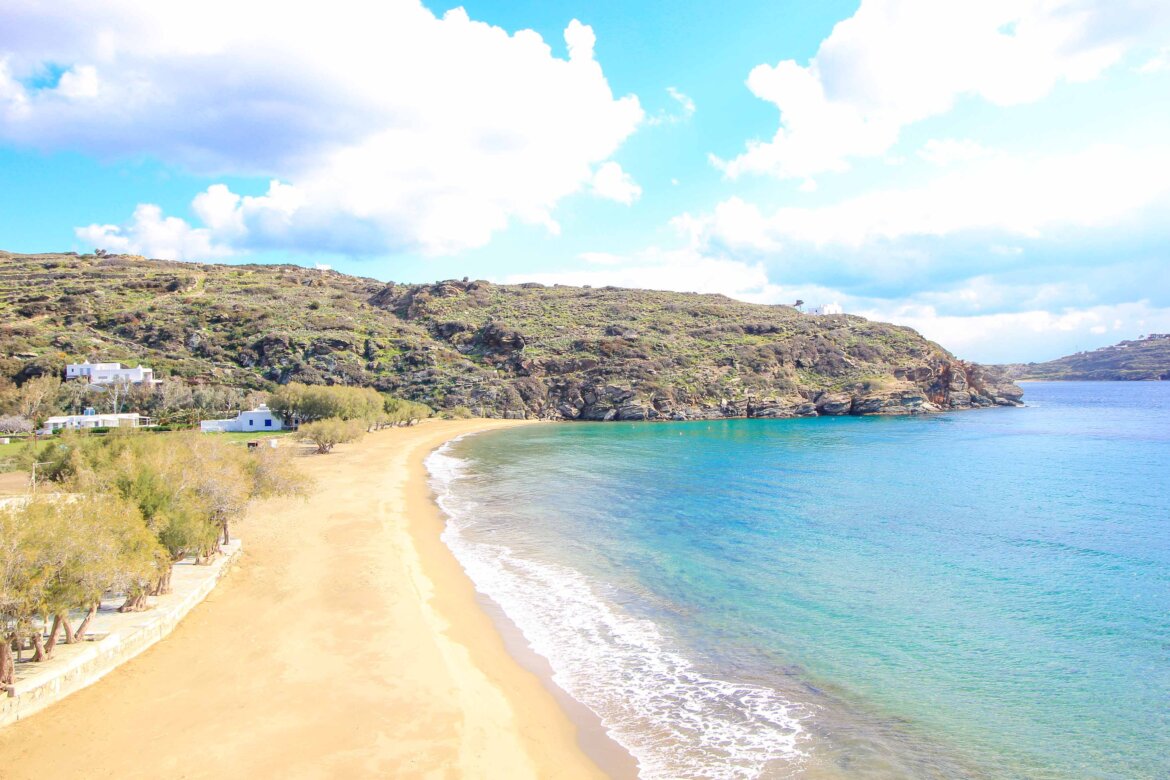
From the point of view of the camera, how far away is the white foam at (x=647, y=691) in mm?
10977

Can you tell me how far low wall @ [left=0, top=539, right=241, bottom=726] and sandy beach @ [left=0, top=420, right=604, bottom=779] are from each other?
0.91ft

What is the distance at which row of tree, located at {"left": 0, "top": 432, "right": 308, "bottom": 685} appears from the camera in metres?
10.6

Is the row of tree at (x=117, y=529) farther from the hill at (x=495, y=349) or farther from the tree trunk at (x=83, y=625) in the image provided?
the hill at (x=495, y=349)

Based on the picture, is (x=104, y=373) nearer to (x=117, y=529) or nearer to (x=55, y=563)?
(x=117, y=529)

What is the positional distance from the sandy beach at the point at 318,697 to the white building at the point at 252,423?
4845cm

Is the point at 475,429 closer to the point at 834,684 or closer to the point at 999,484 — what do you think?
the point at 999,484

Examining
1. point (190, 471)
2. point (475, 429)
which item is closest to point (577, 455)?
point (475, 429)

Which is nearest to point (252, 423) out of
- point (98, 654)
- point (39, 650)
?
point (98, 654)

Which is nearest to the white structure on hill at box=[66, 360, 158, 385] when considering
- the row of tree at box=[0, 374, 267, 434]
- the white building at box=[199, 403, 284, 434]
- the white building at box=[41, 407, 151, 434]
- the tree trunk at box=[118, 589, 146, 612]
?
the row of tree at box=[0, 374, 267, 434]

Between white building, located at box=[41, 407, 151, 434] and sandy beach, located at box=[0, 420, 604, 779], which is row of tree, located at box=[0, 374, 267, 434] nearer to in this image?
white building, located at box=[41, 407, 151, 434]

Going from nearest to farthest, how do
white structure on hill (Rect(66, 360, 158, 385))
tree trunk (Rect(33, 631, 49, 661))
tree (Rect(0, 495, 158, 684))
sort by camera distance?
tree (Rect(0, 495, 158, 684)) < tree trunk (Rect(33, 631, 49, 661)) < white structure on hill (Rect(66, 360, 158, 385))

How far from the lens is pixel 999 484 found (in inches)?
1494

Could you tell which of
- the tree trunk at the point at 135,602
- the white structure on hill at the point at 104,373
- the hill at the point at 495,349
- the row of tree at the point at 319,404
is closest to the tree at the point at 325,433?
the row of tree at the point at 319,404

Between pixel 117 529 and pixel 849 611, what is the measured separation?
18886mm
